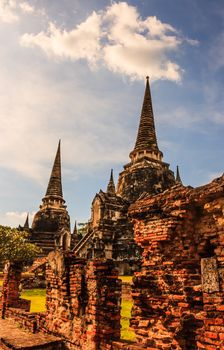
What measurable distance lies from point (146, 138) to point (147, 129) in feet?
4.65

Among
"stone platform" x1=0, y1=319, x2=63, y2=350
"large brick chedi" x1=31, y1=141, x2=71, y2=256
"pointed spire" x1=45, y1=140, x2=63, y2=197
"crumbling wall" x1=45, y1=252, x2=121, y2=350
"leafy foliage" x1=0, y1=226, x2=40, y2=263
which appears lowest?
"stone platform" x1=0, y1=319, x2=63, y2=350

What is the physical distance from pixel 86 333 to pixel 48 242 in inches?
1580

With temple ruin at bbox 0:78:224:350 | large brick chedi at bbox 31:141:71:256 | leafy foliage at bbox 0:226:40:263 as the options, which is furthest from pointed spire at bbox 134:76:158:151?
temple ruin at bbox 0:78:224:350

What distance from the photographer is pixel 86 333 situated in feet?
18.2

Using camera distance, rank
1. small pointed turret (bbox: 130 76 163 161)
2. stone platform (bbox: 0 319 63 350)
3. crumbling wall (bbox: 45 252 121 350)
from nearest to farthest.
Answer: crumbling wall (bbox: 45 252 121 350), stone platform (bbox: 0 319 63 350), small pointed turret (bbox: 130 76 163 161)

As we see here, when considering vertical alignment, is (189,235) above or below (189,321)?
above

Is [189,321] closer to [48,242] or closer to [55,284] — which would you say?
[55,284]

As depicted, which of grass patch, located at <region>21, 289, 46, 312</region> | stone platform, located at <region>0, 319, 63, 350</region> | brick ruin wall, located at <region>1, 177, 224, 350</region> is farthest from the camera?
grass patch, located at <region>21, 289, 46, 312</region>

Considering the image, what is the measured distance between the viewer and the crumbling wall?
5285mm

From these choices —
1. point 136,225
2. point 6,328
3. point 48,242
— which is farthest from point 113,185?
point 136,225

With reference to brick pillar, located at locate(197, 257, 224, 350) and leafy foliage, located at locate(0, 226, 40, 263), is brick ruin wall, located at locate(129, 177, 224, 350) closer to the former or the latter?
brick pillar, located at locate(197, 257, 224, 350)

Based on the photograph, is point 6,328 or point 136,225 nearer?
point 136,225

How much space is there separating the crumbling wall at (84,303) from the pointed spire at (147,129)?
31.9 meters

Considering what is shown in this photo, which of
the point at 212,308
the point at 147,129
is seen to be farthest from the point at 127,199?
the point at 212,308
